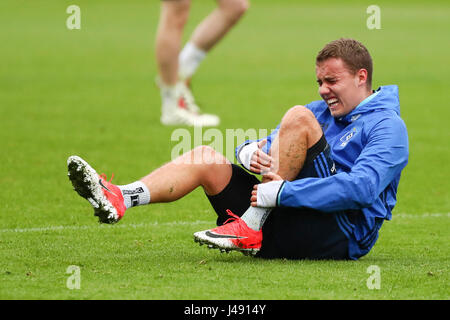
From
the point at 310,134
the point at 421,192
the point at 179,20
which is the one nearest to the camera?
the point at 310,134

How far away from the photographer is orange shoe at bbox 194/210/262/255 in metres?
5.01

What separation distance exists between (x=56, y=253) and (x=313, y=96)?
8537 millimetres

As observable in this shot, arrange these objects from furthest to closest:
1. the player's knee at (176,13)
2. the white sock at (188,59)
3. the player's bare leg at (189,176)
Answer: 1. the white sock at (188,59)
2. the player's knee at (176,13)
3. the player's bare leg at (189,176)

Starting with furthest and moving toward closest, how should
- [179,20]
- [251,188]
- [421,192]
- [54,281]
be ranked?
[179,20]
[421,192]
[251,188]
[54,281]

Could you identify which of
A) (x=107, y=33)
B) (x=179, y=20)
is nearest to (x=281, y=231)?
(x=179, y=20)

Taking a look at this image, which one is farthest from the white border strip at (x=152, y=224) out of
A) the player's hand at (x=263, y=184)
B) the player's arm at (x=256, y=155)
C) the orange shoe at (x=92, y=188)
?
the player's hand at (x=263, y=184)

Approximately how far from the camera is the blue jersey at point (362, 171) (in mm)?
4844

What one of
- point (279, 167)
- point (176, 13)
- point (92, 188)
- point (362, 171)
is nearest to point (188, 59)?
point (176, 13)

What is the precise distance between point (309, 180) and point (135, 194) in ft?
3.27

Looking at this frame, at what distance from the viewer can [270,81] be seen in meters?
15.5

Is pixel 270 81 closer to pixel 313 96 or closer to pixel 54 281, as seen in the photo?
pixel 313 96

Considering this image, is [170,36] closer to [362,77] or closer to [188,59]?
[188,59]

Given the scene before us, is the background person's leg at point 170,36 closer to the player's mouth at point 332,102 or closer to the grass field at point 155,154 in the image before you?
the grass field at point 155,154

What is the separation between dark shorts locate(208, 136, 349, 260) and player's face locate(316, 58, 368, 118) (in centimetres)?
46
